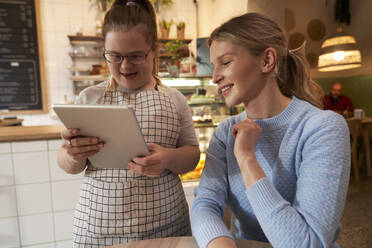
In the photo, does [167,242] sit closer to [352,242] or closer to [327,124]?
[327,124]

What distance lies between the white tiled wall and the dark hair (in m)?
1.28

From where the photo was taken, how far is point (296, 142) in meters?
0.87


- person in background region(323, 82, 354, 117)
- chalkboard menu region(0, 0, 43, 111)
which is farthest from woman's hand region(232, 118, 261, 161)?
person in background region(323, 82, 354, 117)

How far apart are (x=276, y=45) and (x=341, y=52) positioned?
4335 millimetres

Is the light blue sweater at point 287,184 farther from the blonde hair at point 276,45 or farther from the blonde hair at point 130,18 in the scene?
the blonde hair at point 130,18

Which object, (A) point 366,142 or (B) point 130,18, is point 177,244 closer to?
(B) point 130,18

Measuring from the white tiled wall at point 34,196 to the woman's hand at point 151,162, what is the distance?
4.25 feet

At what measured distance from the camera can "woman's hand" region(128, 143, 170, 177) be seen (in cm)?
88

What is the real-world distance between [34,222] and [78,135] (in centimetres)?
149

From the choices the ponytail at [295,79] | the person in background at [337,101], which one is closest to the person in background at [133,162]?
the ponytail at [295,79]

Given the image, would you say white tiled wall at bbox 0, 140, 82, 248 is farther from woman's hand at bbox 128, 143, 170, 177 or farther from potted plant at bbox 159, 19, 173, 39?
potted plant at bbox 159, 19, 173, 39

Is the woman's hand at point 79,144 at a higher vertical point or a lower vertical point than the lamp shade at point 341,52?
lower

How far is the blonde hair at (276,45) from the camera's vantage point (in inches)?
35.9

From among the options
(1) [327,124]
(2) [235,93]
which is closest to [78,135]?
(2) [235,93]
